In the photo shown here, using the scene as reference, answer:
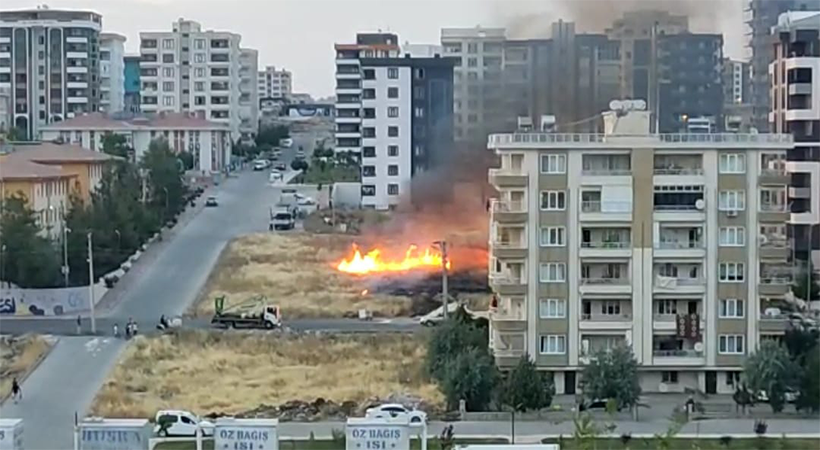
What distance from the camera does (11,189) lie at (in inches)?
187

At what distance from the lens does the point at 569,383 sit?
4.31 meters

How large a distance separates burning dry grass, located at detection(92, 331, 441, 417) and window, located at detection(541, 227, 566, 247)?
628mm

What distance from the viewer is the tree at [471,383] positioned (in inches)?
165

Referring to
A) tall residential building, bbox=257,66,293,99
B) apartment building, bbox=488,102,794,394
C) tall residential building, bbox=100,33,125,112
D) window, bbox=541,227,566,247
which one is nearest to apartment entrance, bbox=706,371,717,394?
apartment building, bbox=488,102,794,394

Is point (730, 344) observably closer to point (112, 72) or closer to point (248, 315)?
point (248, 315)

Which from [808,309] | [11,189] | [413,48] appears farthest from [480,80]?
[11,189]

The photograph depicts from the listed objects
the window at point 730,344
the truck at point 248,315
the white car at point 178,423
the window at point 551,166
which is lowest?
the white car at point 178,423

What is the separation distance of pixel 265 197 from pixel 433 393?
1.32 m

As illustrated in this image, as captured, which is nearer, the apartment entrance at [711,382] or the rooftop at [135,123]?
the apartment entrance at [711,382]

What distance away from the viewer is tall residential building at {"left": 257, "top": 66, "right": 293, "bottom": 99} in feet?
16.9

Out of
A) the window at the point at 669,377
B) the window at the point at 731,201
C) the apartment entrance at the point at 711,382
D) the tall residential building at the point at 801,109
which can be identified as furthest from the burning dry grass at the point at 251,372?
the tall residential building at the point at 801,109

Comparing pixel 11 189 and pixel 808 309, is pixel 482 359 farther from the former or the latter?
pixel 11 189

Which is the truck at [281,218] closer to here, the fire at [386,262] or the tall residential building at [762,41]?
the fire at [386,262]

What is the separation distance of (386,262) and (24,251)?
140 cm
